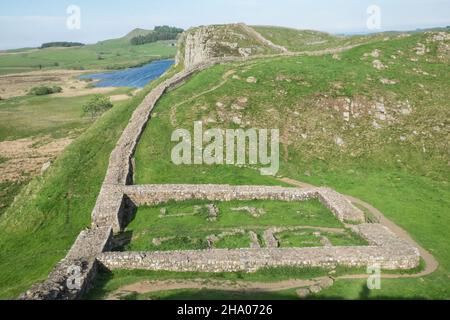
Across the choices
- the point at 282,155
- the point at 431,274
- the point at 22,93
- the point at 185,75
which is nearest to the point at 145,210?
the point at 282,155

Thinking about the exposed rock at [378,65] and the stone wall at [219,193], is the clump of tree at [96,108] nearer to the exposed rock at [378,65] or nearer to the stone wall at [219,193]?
the exposed rock at [378,65]

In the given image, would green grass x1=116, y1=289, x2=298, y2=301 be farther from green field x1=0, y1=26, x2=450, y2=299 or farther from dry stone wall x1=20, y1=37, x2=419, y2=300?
dry stone wall x1=20, y1=37, x2=419, y2=300

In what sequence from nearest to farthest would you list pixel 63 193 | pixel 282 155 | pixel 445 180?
1. pixel 63 193
2. pixel 445 180
3. pixel 282 155

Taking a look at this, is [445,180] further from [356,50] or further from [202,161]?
[356,50]

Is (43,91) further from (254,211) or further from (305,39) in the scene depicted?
(254,211)

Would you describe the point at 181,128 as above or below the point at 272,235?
above

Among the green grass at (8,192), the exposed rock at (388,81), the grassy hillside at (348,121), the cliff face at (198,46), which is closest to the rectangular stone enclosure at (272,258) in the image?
the grassy hillside at (348,121)
